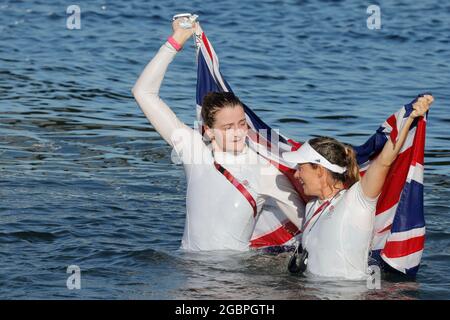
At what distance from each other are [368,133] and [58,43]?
7.49 metres

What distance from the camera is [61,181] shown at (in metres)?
11.3

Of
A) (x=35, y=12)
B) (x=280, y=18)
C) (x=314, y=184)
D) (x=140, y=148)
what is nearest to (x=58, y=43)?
(x=35, y=12)

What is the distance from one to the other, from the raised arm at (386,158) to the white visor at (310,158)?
39 centimetres

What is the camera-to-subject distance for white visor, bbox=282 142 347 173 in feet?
24.5

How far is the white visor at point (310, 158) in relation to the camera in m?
7.48

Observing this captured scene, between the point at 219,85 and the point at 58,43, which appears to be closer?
the point at 219,85

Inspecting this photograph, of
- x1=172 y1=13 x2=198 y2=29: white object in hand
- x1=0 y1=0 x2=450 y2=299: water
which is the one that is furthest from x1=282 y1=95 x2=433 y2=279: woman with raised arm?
x1=172 y1=13 x2=198 y2=29: white object in hand

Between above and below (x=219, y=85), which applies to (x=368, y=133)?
below

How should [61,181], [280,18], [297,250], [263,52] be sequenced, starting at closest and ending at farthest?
[297,250]
[61,181]
[263,52]
[280,18]

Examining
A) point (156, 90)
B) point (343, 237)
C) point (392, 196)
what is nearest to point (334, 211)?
point (343, 237)

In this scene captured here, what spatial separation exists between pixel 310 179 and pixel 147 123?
656 cm

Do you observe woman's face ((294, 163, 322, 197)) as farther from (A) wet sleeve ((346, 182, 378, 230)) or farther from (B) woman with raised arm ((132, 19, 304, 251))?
(B) woman with raised arm ((132, 19, 304, 251))

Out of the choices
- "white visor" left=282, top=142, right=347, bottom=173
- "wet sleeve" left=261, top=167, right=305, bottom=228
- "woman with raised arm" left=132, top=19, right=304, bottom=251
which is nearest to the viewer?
"white visor" left=282, top=142, right=347, bottom=173

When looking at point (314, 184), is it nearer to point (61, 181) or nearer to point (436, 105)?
point (61, 181)
